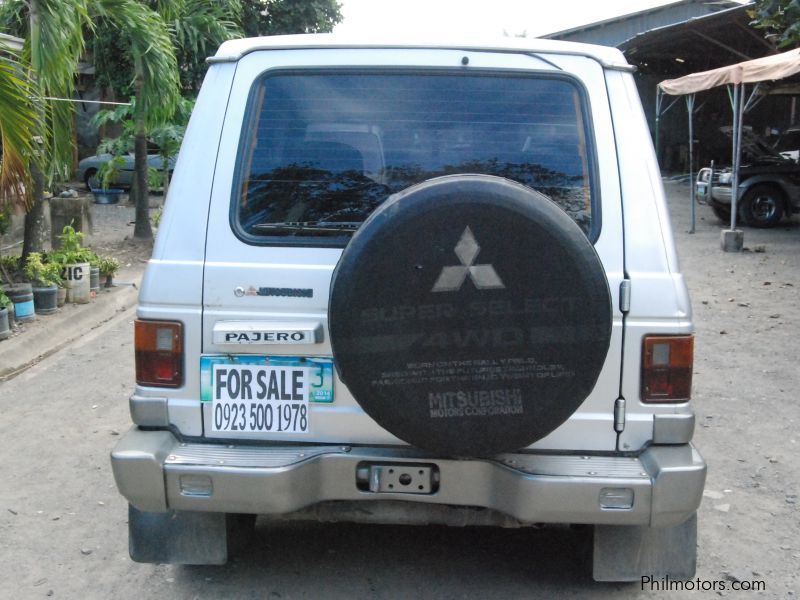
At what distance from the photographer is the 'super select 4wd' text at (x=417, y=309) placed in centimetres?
278

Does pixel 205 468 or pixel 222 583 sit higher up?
pixel 205 468

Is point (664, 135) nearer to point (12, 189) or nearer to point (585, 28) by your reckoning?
point (585, 28)

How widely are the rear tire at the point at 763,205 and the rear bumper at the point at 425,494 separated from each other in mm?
14214

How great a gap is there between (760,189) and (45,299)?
1255 centimetres

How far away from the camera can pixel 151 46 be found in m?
11.4

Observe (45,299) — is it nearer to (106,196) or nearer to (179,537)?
(179,537)

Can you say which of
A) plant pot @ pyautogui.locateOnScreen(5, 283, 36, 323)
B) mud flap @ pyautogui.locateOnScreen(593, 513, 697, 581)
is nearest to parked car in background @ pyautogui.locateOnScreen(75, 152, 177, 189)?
plant pot @ pyautogui.locateOnScreen(5, 283, 36, 323)

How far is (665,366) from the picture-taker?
3043 mm

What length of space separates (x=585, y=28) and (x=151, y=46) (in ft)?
75.8

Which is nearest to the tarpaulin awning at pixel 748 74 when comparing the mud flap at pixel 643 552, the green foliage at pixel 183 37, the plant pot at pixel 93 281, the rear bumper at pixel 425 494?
the green foliage at pixel 183 37

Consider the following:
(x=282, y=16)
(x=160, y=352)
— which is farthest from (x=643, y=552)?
(x=282, y=16)

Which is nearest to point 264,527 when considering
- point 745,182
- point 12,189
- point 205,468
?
point 205,468

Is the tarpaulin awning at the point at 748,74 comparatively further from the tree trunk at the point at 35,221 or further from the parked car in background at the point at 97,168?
the parked car in background at the point at 97,168

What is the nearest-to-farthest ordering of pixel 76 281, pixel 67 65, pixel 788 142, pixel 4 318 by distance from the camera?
pixel 4 318, pixel 67 65, pixel 76 281, pixel 788 142
